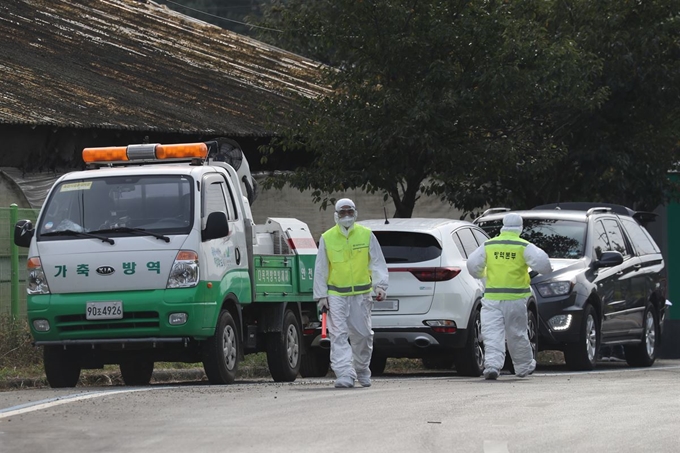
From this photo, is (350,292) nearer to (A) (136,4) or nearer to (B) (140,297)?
(B) (140,297)

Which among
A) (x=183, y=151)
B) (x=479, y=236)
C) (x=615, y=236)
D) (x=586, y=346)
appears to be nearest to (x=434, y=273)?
(x=479, y=236)

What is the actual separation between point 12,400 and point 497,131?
10.9 m

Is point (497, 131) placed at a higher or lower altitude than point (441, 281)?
higher

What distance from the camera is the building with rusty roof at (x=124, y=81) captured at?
69.4ft

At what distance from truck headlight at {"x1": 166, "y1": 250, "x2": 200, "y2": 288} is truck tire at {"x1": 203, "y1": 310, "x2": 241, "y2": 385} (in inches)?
21.1

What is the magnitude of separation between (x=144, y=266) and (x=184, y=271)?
370 mm

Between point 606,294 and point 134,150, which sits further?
point 606,294

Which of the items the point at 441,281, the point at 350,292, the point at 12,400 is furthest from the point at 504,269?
the point at 12,400

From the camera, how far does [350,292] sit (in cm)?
1405

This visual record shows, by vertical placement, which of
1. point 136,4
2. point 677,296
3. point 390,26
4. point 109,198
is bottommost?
point 677,296

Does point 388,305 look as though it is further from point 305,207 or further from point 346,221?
point 305,207

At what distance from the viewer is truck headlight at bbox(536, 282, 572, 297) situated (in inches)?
675

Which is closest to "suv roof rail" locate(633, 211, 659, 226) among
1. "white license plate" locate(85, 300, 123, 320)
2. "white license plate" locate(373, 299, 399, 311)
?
"white license plate" locate(373, 299, 399, 311)

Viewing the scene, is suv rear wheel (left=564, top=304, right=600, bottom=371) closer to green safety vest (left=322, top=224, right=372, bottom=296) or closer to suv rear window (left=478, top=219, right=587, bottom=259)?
suv rear window (left=478, top=219, right=587, bottom=259)
